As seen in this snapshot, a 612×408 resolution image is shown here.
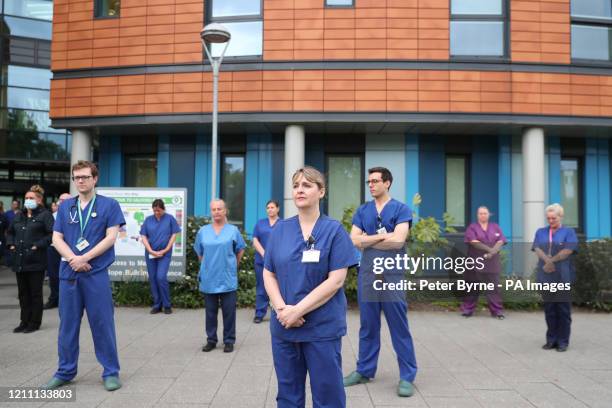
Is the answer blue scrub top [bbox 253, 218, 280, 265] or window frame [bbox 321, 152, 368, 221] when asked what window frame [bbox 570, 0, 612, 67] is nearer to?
window frame [bbox 321, 152, 368, 221]

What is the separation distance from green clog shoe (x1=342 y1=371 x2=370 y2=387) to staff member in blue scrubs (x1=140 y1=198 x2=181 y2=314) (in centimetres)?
464

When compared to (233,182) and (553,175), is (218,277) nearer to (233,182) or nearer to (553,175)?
(233,182)

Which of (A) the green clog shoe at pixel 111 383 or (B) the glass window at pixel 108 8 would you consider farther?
(B) the glass window at pixel 108 8

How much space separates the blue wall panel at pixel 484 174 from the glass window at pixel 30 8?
17.2m

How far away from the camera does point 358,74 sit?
11.1 m

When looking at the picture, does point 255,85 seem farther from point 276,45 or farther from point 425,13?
point 425,13

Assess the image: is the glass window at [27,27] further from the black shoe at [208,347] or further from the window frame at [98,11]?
the black shoe at [208,347]

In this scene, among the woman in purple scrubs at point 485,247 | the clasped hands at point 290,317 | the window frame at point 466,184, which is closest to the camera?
the clasped hands at point 290,317

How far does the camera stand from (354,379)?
466cm

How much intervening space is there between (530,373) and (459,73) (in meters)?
7.81

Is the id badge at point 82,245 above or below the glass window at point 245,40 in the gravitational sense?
below

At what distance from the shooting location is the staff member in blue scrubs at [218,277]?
5.90 metres

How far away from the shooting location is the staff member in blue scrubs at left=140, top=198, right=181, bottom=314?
8.36 m

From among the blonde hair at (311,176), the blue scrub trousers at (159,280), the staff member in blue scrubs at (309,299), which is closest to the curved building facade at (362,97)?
the blue scrub trousers at (159,280)
